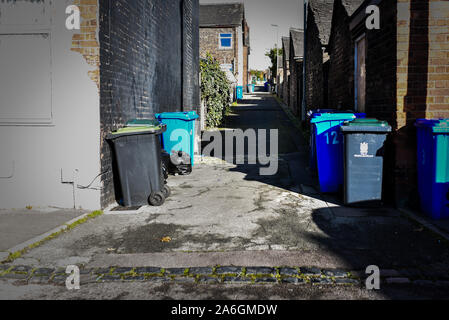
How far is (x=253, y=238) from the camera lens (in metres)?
4.77

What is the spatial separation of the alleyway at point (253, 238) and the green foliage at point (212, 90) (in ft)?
38.3

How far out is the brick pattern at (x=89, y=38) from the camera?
5926 millimetres

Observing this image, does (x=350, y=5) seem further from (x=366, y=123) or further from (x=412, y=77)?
(x=366, y=123)

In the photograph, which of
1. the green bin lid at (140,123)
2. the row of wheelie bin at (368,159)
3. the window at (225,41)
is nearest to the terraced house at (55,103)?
the green bin lid at (140,123)

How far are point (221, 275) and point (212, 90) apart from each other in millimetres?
15781

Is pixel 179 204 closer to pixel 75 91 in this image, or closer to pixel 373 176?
pixel 75 91

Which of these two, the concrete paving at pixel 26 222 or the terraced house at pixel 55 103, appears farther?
the terraced house at pixel 55 103

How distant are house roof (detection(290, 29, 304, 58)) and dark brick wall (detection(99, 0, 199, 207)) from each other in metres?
15.0

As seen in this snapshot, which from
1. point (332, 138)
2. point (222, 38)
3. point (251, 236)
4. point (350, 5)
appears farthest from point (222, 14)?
point (251, 236)

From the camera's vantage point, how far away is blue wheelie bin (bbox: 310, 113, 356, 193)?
267 inches

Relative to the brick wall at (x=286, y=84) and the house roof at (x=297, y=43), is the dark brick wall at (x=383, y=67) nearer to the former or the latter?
the house roof at (x=297, y=43)

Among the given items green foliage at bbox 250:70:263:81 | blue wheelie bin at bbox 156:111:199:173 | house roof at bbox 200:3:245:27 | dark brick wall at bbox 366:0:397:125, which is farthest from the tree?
dark brick wall at bbox 366:0:397:125
